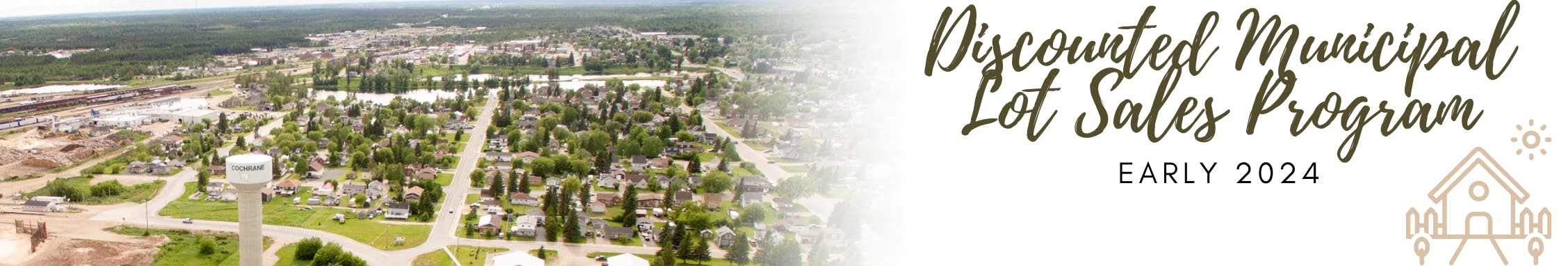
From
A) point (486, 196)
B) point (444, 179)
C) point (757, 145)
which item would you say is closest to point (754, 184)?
point (757, 145)

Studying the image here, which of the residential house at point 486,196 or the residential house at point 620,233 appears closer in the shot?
the residential house at point 620,233

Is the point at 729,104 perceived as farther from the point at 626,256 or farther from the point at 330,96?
the point at 330,96

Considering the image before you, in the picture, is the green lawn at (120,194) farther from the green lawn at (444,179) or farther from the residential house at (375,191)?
the green lawn at (444,179)

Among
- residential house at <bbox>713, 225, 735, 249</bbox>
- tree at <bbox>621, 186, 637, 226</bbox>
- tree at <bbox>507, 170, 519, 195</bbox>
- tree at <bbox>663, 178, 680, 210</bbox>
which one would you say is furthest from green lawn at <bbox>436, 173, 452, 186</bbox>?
residential house at <bbox>713, 225, 735, 249</bbox>

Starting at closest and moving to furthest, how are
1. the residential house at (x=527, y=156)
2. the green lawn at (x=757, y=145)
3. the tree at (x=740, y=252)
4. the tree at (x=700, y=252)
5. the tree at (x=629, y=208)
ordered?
1. the tree at (x=740, y=252)
2. the tree at (x=700, y=252)
3. the tree at (x=629, y=208)
4. the green lawn at (x=757, y=145)
5. the residential house at (x=527, y=156)

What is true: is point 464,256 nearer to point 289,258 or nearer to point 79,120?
point 289,258

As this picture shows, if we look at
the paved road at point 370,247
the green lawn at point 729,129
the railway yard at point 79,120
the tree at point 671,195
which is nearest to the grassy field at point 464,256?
the paved road at point 370,247
